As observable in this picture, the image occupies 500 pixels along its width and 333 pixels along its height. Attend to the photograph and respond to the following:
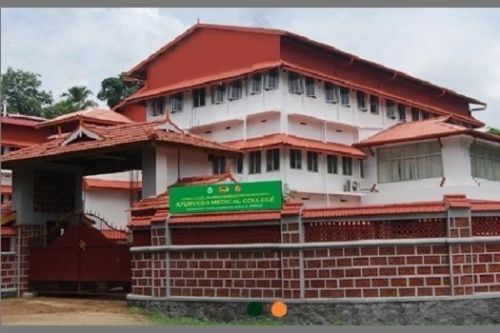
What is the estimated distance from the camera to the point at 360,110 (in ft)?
109

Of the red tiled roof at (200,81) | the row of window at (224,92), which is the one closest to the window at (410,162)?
the row of window at (224,92)

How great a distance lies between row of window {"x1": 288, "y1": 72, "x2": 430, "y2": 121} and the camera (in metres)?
30.0

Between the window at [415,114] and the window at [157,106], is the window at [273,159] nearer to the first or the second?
the window at [157,106]

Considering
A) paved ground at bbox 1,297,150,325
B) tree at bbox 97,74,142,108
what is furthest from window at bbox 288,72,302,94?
tree at bbox 97,74,142,108

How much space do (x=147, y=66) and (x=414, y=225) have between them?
24.6 metres

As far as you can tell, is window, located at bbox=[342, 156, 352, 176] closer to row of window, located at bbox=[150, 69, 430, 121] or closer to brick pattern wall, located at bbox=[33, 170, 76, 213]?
row of window, located at bbox=[150, 69, 430, 121]

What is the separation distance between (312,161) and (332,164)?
149 cm

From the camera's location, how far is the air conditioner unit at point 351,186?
31.8 metres

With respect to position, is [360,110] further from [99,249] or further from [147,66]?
[99,249]

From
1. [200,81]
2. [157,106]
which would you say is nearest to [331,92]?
[200,81]

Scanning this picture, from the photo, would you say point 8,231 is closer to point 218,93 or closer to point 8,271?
point 8,271

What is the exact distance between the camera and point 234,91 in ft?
101

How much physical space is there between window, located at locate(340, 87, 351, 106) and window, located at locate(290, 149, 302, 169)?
13.5 ft

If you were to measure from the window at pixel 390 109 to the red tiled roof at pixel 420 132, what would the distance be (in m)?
1.75
